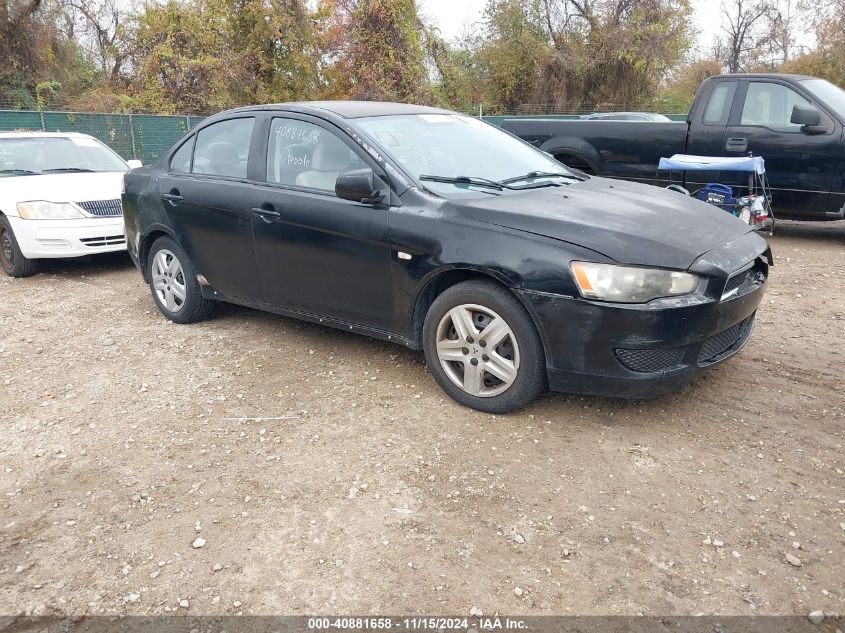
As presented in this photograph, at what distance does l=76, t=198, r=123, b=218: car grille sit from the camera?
7582 mm

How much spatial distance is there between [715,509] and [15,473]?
3.29m

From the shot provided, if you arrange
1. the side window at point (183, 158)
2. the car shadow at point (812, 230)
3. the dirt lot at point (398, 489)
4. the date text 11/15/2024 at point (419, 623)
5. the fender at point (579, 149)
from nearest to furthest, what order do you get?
the date text 11/15/2024 at point (419, 623)
the dirt lot at point (398, 489)
the side window at point (183, 158)
the car shadow at point (812, 230)
the fender at point (579, 149)

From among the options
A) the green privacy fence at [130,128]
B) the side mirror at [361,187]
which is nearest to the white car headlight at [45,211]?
the side mirror at [361,187]

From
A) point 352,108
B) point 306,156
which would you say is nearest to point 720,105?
point 352,108

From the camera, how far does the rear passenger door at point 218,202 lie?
16.3 feet

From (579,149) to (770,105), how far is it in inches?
86.7

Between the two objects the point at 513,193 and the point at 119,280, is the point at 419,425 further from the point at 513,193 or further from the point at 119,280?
the point at 119,280

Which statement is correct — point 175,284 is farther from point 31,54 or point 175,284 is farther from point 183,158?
point 31,54

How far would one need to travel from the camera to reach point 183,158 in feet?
18.4

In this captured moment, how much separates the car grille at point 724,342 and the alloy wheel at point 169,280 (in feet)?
12.5

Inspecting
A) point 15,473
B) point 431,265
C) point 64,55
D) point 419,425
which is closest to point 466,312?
point 431,265

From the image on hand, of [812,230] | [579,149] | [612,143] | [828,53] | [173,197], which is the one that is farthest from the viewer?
[828,53]

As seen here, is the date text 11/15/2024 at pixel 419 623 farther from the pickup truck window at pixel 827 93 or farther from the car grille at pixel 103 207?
the pickup truck window at pixel 827 93

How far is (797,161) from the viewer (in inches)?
317
